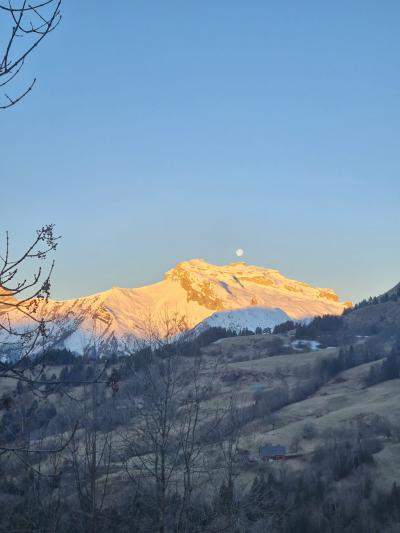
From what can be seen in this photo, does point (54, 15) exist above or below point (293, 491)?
above

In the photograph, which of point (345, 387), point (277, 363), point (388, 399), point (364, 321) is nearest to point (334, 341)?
point (364, 321)

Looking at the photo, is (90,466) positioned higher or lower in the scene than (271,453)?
higher

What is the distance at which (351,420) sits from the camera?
2963 inches

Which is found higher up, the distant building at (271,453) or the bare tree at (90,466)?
the bare tree at (90,466)

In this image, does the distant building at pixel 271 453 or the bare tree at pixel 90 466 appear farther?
the distant building at pixel 271 453

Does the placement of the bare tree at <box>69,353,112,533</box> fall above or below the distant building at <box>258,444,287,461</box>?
above

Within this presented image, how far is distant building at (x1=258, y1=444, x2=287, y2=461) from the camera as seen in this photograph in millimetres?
60500

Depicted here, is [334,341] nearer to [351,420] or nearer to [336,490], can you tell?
[351,420]

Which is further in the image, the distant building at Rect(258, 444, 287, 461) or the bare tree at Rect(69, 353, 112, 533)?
the distant building at Rect(258, 444, 287, 461)

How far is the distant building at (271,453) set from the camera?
6050 centimetres

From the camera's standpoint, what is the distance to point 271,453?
61.5 meters

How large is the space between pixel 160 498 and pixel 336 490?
122 ft

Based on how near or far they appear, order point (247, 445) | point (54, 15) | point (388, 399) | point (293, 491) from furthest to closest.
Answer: point (388, 399) → point (247, 445) → point (293, 491) → point (54, 15)

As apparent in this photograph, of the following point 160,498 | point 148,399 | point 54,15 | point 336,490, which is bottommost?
point 336,490
